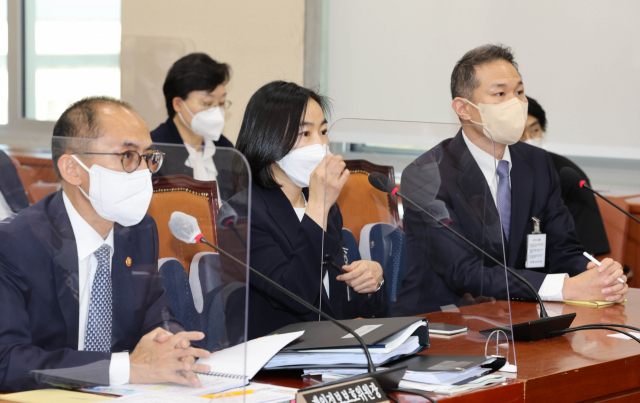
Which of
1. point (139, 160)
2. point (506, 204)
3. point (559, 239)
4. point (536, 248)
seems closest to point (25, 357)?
point (139, 160)

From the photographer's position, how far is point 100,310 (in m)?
1.00

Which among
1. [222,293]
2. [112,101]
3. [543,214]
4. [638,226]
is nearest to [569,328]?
[543,214]

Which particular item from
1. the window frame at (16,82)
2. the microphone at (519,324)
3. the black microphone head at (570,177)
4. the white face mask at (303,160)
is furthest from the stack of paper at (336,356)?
the window frame at (16,82)

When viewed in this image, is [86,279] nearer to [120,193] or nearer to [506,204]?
[120,193]

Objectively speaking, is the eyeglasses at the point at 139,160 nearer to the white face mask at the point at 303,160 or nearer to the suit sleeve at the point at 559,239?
the white face mask at the point at 303,160

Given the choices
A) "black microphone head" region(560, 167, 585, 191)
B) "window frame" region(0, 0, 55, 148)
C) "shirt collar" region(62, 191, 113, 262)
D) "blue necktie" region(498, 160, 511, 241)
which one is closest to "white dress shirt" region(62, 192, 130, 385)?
"shirt collar" region(62, 191, 113, 262)

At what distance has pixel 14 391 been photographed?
1030 millimetres

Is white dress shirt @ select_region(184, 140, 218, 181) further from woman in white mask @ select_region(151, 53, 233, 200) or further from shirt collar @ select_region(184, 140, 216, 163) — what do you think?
woman in white mask @ select_region(151, 53, 233, 200)

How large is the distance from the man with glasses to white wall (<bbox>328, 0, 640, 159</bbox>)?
104 inches

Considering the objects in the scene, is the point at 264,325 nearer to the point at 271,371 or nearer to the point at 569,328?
the point at 271,371

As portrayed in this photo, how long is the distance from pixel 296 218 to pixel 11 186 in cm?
87

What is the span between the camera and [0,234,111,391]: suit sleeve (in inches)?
39.7

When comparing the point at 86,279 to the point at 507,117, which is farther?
the point at 507,117

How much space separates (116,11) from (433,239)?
3.72m
